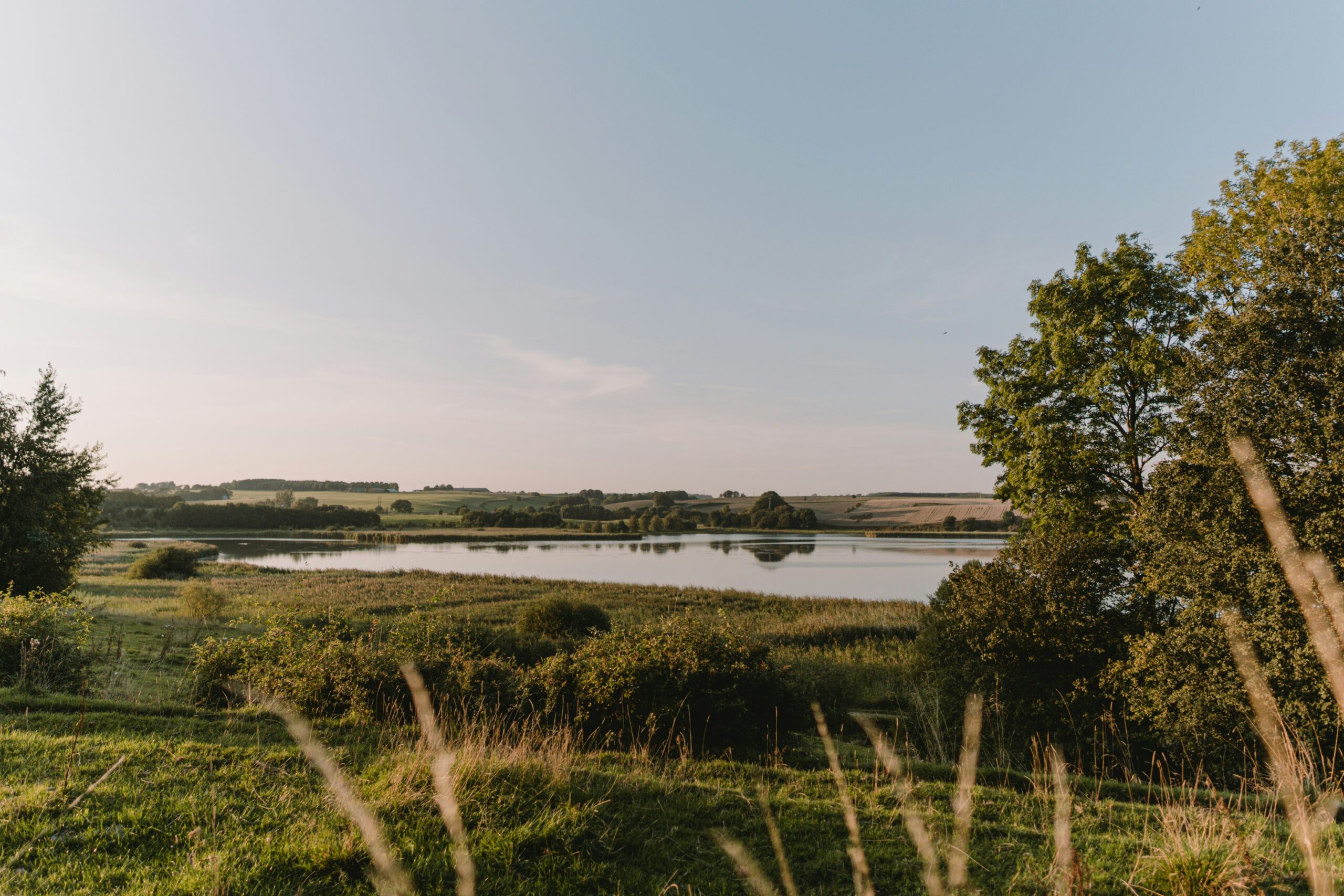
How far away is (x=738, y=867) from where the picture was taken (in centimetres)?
494

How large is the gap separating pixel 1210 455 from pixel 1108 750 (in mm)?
5797

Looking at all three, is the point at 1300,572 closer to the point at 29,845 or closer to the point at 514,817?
the point at 514,817

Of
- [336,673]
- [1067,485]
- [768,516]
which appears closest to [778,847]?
[336,673]

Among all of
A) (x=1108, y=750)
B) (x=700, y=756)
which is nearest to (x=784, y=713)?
(x=700, y=756)

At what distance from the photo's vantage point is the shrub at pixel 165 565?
38.8 m

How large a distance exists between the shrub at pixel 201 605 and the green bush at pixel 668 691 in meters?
17.8

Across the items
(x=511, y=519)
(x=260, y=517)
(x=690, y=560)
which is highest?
(x=511, y=519)

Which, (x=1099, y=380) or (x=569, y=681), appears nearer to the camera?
(x=569, y=681)

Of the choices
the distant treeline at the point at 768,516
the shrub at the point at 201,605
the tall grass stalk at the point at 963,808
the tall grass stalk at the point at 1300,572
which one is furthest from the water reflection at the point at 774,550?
the tall grass stalk at the point at 1300,572

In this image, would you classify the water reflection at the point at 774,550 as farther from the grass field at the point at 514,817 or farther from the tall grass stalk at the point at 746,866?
the tall grass stalk at the point at 746,866

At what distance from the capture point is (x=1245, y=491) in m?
9.53

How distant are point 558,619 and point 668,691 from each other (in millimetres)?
12779

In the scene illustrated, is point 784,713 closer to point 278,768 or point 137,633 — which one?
point 278,768

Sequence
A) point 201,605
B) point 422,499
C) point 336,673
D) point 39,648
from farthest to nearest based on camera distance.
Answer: point 422,499, point 201,605, point 336,673, point 39,648
